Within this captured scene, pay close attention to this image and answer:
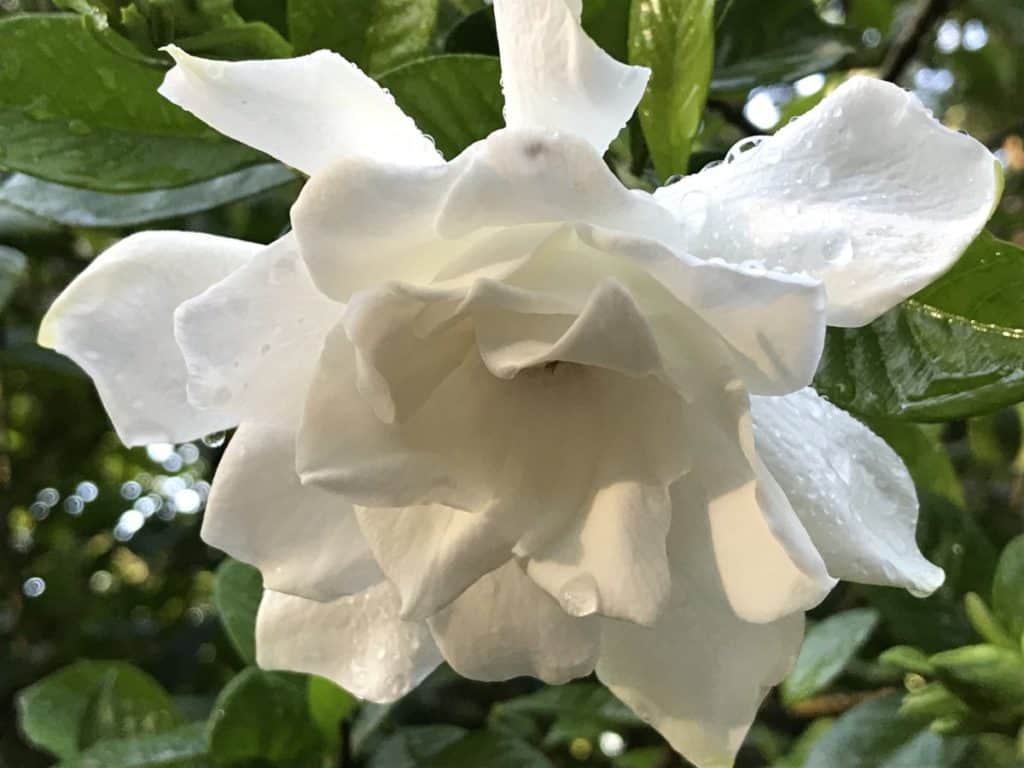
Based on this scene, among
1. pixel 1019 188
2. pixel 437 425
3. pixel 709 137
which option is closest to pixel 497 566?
pixel 437 425

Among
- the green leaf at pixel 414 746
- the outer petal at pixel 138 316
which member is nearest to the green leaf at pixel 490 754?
the green leaf at pixel 414 746

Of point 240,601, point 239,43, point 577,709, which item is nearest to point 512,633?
point 239,43

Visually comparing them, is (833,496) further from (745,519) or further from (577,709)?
(577,709)

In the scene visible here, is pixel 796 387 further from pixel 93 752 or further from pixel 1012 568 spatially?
pixel 93 752

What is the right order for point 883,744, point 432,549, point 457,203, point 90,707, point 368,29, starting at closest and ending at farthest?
point 457,203
point 432,549
point 368,29
point 883,744
point 90,707

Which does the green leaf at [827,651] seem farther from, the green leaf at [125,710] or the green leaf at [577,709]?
the green leaf at [125,710]

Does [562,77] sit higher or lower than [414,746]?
higher
